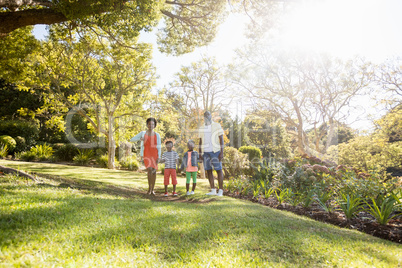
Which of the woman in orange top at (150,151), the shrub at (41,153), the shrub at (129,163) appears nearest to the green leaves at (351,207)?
the woman in orange top at (150,151)

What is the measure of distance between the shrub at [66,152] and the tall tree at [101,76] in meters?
3.51

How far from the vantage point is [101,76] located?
15547mm

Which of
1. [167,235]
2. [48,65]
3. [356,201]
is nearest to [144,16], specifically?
[167,235]

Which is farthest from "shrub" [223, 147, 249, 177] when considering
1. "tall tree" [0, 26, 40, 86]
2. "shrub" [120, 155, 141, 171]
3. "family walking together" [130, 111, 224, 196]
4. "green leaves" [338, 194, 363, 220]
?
"tall tree" [0, 26, 40, 86]

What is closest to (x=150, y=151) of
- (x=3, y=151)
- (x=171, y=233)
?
(x=171, y=233)

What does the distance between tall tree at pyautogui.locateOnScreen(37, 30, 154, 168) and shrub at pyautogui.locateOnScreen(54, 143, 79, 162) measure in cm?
351

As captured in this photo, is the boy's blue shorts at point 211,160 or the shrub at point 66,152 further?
the shrub at point 66,152

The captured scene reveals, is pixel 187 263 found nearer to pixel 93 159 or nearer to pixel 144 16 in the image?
pixel 144 16

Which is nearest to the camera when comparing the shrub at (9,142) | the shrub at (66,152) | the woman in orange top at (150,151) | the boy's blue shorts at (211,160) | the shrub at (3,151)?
the woman in orange top at (150,151)

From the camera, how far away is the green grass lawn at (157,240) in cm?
202

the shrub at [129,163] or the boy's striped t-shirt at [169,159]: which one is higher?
the boy's striped t-shirt at [169,159]

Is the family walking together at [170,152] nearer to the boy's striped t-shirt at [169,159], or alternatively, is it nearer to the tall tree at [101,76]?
the boy's striped t-shirt at [169,159]

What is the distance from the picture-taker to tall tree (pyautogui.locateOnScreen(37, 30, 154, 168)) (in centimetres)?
1270

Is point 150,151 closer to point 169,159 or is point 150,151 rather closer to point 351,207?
point 169,159
